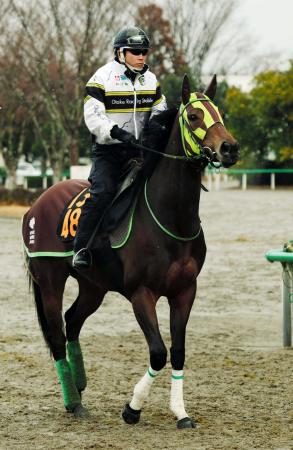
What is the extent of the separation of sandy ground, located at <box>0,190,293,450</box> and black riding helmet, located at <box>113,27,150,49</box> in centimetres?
250

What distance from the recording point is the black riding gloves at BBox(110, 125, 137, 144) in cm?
594

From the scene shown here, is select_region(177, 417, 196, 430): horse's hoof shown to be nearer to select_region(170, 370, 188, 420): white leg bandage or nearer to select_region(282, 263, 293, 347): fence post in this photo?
select_region(170, 370, 188, 420): white leg bandage

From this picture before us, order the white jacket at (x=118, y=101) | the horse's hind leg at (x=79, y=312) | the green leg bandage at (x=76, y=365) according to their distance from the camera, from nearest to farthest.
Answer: the white jacket at (x=118, y=101) < the green leg bandage at (x=76, y=365) < the horse's hind leg at (x=79, y=312)

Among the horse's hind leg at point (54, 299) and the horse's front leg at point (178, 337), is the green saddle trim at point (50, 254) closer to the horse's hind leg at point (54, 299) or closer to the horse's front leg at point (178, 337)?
the horse's hind leg at point (54, 299)

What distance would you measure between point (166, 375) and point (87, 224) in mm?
2034

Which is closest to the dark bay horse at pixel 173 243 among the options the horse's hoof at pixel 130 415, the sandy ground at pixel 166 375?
the horse's hoof at pixel 130 415

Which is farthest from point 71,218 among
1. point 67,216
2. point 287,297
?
point 287,297

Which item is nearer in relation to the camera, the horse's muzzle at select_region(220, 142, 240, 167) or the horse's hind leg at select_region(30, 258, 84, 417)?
the horse's muzzle at select_region(220, 142, 240, 167)

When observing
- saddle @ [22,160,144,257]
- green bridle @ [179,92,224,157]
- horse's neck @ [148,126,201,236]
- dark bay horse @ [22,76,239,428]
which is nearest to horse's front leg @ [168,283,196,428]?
dark bay horse @ [22,76,239,428]

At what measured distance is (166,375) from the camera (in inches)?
304

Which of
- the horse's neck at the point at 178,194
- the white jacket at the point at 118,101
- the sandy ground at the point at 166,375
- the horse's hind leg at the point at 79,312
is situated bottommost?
the sandy ground at the point at 166,375

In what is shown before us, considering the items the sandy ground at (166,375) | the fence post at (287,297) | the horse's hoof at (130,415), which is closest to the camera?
the sandy ground at (166,375)

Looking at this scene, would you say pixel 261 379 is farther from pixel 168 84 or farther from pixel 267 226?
pixel 168 84

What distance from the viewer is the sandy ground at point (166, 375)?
5.68 metres
